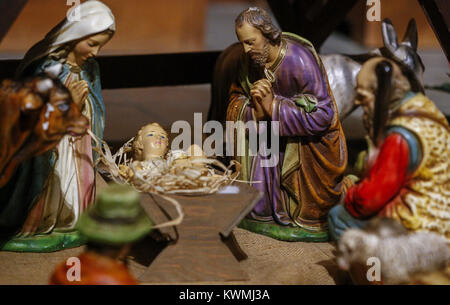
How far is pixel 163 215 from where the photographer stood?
131 inches

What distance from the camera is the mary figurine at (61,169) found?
11.6ft

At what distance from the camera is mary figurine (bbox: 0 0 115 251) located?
3.54 meters

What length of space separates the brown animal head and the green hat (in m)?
0.50

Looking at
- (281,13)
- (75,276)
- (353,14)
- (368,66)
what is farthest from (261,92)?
(353,14)

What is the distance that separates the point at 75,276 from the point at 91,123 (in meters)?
1.08

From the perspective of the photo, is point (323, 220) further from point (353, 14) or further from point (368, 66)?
point (353, 14)

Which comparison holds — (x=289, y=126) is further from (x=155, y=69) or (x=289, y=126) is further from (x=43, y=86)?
(x=155, y=69)

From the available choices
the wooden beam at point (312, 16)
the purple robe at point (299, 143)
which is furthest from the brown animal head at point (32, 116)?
the wooden beam at point (312, 16)

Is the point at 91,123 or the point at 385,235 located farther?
the point at 91,123

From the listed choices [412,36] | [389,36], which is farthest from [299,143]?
[412,36]

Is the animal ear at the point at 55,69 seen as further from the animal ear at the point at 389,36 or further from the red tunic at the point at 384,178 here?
the animal ear at the point at 389,36

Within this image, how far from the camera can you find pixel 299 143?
3869mm

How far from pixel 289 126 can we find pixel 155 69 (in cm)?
222
